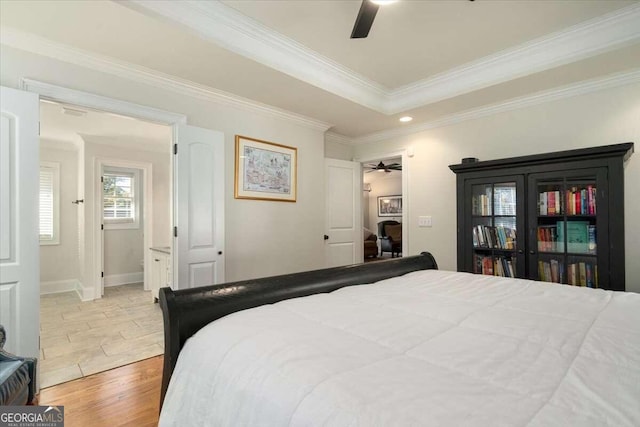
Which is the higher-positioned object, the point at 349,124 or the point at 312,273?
the point at 349,124

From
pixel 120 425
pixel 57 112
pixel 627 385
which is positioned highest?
pixel 57 112

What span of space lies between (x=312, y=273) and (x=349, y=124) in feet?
8.80

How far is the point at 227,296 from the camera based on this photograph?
4.53 feet

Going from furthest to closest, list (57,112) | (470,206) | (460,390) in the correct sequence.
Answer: (57,112) < (470,206) < (460,390)

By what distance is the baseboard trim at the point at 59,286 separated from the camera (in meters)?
4.83

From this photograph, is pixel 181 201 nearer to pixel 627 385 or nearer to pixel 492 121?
pixel 627 385

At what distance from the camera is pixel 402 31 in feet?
7.87

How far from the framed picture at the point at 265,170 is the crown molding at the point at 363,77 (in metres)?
0.96

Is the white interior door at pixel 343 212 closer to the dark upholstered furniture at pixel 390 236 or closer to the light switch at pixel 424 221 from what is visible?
the light switch at pixel 424 221

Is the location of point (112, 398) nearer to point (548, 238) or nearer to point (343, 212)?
point (343, 212)

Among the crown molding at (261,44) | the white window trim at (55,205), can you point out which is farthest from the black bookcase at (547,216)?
the white window trim at (55,205)

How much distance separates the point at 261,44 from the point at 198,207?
1.49m

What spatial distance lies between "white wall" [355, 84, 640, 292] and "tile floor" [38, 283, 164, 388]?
3185 millimetres

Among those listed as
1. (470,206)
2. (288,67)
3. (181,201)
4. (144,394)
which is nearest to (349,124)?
(288,67)
